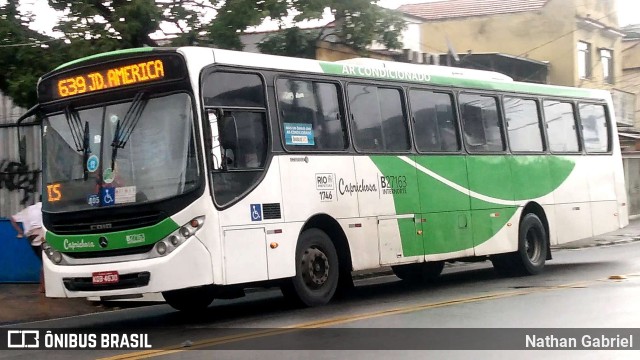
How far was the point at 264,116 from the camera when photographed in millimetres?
11656

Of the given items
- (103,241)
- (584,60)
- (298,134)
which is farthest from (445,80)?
(584,60)

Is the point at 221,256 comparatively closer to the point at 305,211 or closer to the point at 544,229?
the point at 305,211

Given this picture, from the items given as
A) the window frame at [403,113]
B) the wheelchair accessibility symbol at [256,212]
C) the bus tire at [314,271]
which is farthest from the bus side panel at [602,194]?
the wheelchair accessibility symbol at [256,212]

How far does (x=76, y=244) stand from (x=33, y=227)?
157 inches

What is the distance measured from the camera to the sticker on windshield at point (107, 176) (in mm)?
10828

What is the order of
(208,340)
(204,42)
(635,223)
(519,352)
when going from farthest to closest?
1. (635,223)
2. (204,42)
3. (208,340)
4. (519,352)

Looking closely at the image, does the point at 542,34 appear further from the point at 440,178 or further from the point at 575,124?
the point at 440,178

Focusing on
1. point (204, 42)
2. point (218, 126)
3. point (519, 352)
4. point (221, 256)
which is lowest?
point (519, 352)

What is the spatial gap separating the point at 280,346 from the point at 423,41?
30593 millimetres

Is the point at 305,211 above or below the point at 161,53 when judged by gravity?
below

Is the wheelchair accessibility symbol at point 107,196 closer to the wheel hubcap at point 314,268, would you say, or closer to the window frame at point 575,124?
the wheel hubcap at point 314,268

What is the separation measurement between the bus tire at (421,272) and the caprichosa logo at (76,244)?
6896 millimetres

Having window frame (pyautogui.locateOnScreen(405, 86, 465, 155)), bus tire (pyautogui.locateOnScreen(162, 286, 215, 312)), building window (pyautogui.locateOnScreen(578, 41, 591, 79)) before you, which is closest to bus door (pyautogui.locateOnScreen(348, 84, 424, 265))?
window frame (pyautogui.locateOnScreen(405, 86, 465, 155))

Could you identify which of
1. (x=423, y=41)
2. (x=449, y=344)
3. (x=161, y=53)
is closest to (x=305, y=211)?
(x=161, y=53)
